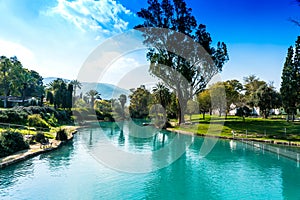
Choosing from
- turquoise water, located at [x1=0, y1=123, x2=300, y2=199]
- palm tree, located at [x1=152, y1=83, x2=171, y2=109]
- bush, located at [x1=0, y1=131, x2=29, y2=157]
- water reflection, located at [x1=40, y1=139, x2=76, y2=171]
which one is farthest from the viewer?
palm tree, located at [x1=152, y1=83, x2=171, y2=109]

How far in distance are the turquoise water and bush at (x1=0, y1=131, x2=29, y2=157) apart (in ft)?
5.91

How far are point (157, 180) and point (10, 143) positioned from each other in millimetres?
11258

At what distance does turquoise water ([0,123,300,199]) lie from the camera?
1034 cm

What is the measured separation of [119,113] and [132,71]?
Answer: 1879 inches

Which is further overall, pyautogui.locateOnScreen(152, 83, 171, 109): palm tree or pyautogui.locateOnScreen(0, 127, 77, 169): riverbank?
pyautogui.locateOnScreen(152, 83, 171, 109): palm tree

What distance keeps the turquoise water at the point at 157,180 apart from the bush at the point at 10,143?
1801 mm

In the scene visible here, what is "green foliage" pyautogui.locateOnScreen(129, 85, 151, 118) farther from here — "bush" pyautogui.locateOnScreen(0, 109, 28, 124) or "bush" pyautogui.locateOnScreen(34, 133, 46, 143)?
"bush" pyautogui.locateOnScreen(34, 133, 46, 143)

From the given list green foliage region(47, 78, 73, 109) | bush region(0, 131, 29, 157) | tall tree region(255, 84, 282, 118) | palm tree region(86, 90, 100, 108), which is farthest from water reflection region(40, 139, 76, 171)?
palm tree region(86, 90, 100, 108)

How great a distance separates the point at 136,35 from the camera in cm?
3469

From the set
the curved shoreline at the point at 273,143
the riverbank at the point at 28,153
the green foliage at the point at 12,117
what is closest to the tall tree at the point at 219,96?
the curved shoreline at the point at 273,143

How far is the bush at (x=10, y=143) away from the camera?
52.1 feet

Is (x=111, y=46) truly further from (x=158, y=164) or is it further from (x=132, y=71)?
(x=158, y=164)

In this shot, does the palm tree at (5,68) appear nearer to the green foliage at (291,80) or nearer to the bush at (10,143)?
the bush at (10,143)

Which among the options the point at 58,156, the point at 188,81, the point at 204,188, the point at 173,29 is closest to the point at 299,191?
the point at 204,188
